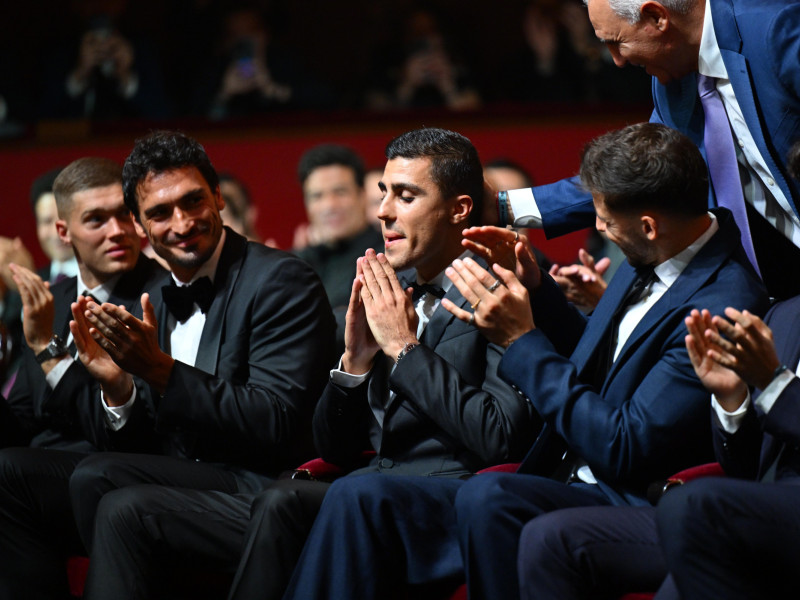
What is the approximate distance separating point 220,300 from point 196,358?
153 mm

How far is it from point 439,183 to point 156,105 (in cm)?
341

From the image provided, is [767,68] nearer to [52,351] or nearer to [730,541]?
[730,541]

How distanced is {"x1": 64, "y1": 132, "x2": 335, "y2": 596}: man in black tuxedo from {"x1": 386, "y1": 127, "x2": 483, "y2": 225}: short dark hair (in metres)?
0.42

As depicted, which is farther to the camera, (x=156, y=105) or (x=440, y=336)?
(x=156, y=105)

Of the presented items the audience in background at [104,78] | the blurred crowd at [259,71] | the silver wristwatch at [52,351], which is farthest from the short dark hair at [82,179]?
the audience in background at [104,78]

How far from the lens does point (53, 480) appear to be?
8.84 ft

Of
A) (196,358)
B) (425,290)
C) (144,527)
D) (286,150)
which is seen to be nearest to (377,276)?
(425,290)

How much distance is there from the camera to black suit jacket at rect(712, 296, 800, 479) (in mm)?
1889

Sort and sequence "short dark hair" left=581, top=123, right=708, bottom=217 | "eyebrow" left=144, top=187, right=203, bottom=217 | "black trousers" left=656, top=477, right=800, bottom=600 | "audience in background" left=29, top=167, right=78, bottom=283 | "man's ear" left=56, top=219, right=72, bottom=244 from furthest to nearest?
"audience in background" left=29, top=167, right=78, bottom=283
"man's ear" left=56, top=219, right=72, bottom=244
"eyebrow" left=144, top=187, right=203, bottom=217
"short dark hair" left=581, top=123, right=708, bottom=217
"black trousers" left=656, top=477, right=800, bottom=600

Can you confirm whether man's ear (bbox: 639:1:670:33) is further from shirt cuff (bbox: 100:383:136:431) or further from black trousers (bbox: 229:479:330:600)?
shirt cuff (bbox: 100:383:136:431)

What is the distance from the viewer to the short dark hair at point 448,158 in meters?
2.62

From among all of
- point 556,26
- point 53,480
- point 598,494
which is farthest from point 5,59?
point 598,494

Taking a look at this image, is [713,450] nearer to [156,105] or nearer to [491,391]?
[491,391]

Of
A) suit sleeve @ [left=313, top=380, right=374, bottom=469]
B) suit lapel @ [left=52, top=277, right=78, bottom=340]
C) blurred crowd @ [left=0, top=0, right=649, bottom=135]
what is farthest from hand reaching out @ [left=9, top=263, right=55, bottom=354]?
blurred crowd @ [left=0, top=0, right=649, bottom=135]
